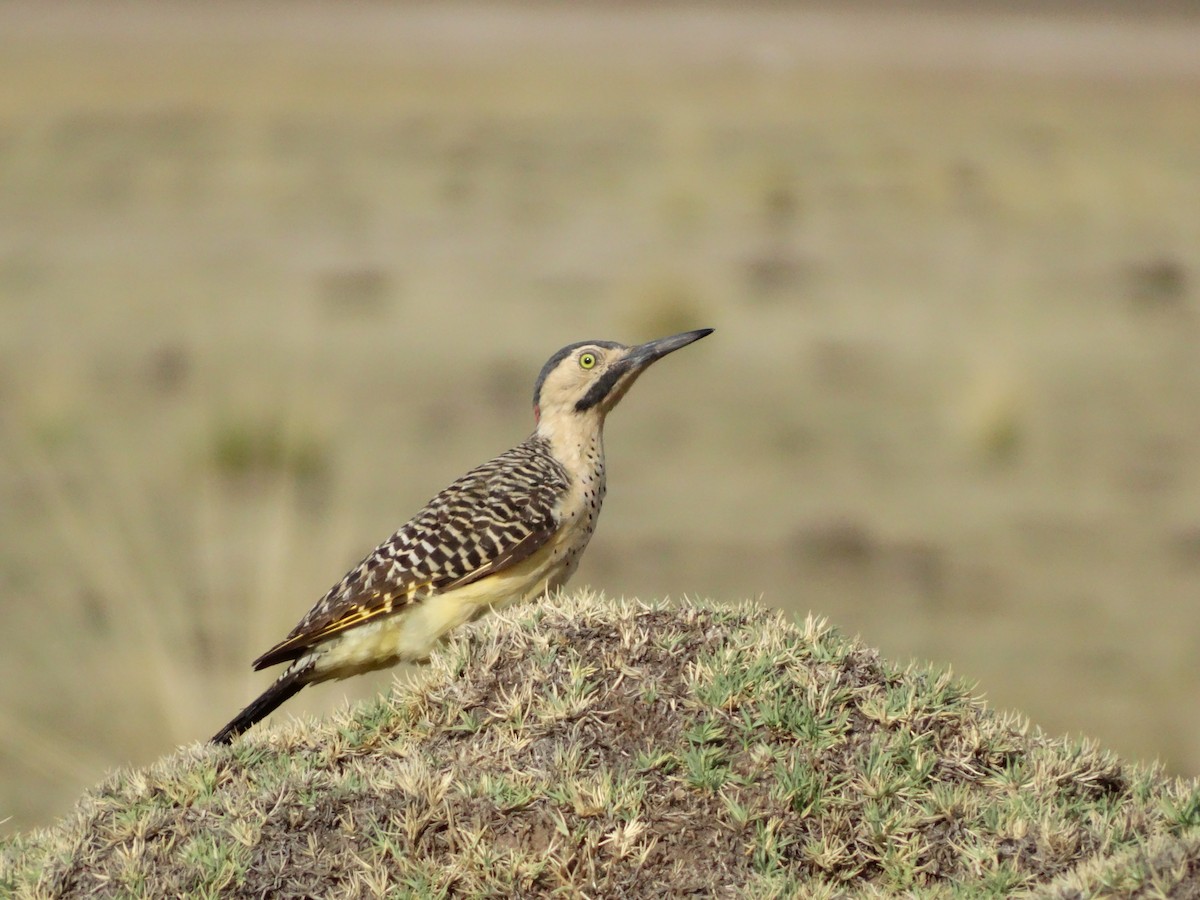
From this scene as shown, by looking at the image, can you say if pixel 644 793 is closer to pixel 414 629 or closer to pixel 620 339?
pixel 414 629

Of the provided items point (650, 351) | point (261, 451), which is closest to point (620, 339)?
point (261, 451)

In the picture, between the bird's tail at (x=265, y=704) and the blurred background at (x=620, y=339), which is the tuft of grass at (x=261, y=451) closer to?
the blurred background at (x=620, y=339)

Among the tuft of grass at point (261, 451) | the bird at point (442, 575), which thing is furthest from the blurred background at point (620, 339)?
the bird at point (442, 575)

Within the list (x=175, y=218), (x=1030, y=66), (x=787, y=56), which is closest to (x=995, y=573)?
(x=175, y=218)

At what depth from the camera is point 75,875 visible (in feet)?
15.3

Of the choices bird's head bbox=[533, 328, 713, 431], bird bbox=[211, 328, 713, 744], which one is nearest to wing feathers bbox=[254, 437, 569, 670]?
bird bbox=[211, 328, 713, 744]

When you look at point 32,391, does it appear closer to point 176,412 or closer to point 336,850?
point 176,412

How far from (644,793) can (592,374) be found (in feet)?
9.31

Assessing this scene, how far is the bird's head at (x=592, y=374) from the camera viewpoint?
7129 mm

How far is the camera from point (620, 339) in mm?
23922

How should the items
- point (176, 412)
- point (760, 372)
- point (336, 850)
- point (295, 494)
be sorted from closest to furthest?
1. point (336, 850)
2. point (295, 494)
3. point (176, 412)
4. point (760, 372)

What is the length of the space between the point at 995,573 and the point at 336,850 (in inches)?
595

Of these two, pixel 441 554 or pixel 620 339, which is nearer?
pixel 441 554

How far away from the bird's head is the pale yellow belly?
0.97 meters
